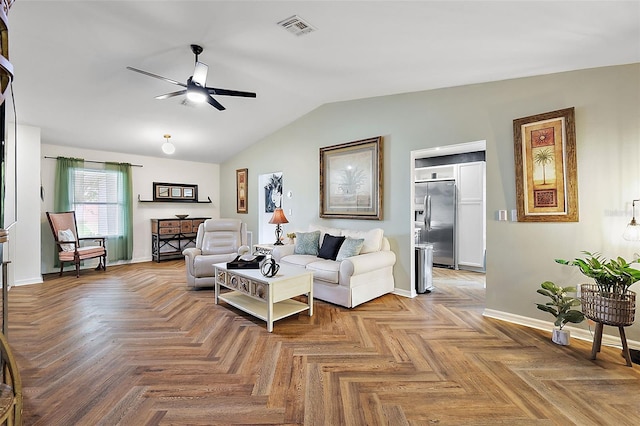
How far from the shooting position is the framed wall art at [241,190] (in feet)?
21.7

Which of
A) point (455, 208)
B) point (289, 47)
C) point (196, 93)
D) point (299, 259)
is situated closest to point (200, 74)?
point (196, 93)

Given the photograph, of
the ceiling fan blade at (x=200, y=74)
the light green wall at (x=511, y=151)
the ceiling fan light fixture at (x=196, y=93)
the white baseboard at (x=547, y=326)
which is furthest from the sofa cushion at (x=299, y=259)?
the ceiling fan blade at (x=200, y=74)

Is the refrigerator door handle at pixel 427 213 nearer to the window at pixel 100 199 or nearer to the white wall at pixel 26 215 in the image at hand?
the window at pixel 100 199

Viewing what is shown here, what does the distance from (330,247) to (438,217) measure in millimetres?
2723

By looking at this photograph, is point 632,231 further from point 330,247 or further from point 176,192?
point 176,192

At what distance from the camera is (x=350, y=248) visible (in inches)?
148

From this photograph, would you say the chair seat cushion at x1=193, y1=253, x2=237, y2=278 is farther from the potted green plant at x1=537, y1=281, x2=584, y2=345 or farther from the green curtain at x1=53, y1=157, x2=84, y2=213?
the potted green plant at x1=537, y1=281, x2=584, y2=345

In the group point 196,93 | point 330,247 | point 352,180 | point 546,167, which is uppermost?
point 196,93

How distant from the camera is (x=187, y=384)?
1.94 metres

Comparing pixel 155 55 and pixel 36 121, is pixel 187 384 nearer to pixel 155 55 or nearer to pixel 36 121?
pixel 155 55

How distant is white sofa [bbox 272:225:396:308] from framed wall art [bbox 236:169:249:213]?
2.77 metres

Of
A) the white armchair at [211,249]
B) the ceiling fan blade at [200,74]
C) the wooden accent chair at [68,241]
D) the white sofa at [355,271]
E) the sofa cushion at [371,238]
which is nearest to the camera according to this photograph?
the ceiling fan blade at [200,74]

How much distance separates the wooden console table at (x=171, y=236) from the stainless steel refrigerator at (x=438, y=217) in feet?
16.2

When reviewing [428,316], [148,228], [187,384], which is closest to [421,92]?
[428,316]
